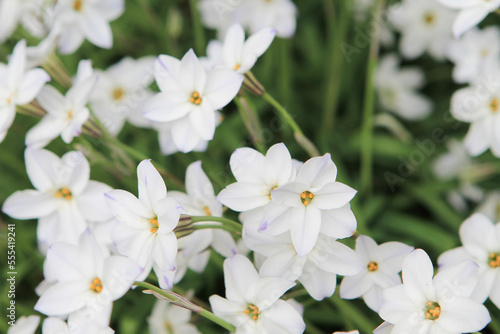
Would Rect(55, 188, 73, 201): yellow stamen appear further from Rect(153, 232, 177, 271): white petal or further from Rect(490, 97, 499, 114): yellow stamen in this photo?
Rect(490, 97, 499, 114): yellow stamen

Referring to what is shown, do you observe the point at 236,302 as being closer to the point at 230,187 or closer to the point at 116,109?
the point at 230,187

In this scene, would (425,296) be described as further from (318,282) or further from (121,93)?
(121,93)

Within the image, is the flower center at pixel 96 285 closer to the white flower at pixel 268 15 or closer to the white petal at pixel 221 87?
the white petal at pixel 221 87

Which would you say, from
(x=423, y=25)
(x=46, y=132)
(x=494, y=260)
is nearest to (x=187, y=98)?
(x=46, y=132)

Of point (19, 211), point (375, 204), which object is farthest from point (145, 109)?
point (375, 204)

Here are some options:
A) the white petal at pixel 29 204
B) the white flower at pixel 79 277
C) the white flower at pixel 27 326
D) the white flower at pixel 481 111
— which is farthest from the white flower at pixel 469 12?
the white flower at pixel 27 326
